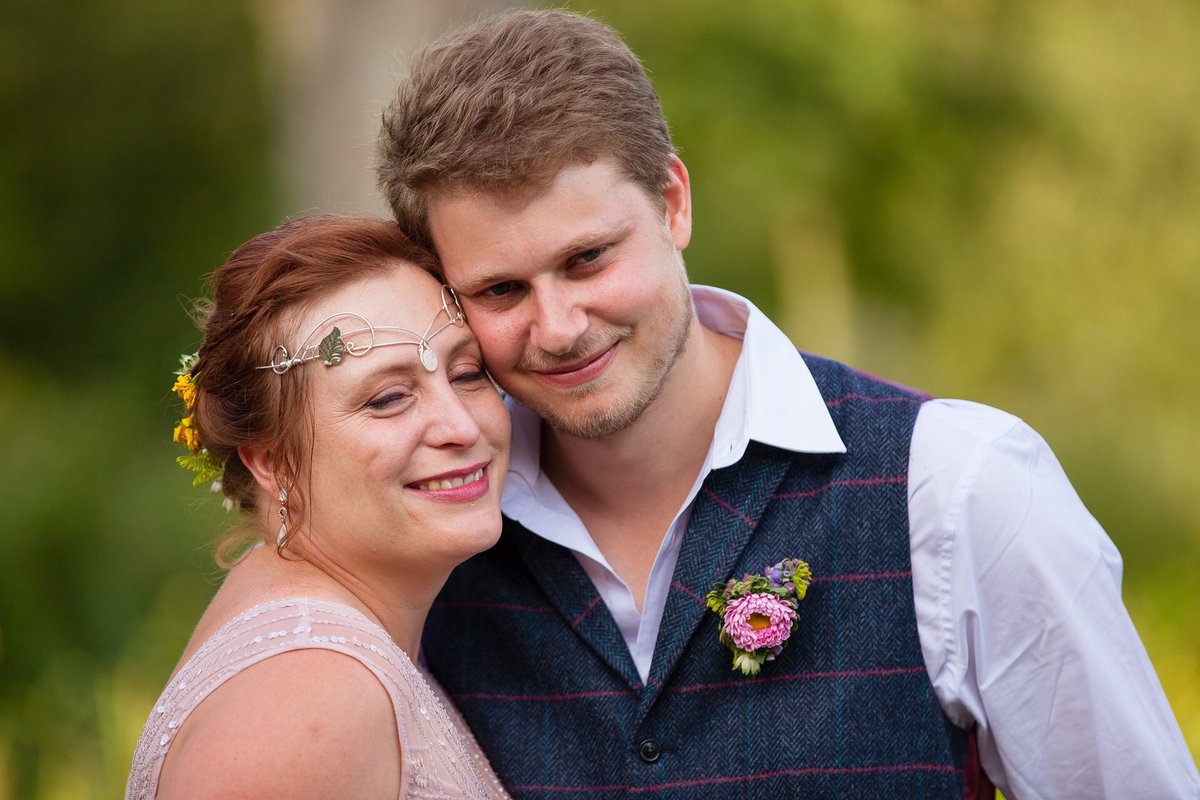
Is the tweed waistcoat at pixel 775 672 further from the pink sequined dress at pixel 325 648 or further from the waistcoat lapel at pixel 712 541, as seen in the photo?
the pink sequined dress at pixel 325 648

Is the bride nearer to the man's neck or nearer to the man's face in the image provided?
the man's face

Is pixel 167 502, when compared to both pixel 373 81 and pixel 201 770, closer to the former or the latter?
pixel 373 81

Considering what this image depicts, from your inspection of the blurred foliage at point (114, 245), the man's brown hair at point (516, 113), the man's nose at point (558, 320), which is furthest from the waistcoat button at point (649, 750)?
the blurred foliage at point (114, 245)

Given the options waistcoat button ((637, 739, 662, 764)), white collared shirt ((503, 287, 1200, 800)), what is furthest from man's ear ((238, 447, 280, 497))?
white collared shirt ((503, 287, 1200, 800))

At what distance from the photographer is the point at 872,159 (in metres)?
7.23

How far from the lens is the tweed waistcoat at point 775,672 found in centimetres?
239

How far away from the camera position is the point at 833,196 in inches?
281

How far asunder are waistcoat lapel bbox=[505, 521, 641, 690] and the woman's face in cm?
23

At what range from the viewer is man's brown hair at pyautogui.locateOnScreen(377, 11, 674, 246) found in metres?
2.41

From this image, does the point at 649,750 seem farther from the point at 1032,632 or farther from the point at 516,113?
the point at 516,113

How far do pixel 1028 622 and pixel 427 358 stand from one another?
1.21 meters

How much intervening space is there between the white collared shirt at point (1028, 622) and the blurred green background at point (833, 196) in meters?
3.25

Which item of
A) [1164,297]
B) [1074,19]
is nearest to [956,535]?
[1164,297]

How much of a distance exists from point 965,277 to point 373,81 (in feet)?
10.9
